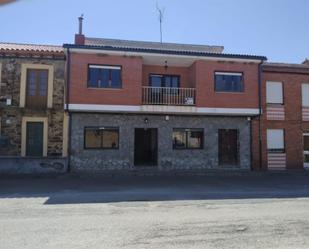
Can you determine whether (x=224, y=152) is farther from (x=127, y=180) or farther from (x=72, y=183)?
(x=72, y=183)

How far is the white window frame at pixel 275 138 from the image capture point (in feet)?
70.4

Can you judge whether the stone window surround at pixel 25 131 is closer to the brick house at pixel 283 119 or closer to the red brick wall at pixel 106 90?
the red brick wall at pixel 106 90

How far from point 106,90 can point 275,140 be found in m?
11.2

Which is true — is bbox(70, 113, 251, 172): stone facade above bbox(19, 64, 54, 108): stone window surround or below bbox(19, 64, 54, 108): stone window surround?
below

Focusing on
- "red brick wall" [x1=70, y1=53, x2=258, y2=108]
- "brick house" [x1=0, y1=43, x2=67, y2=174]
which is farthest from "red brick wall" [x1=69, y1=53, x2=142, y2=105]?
"brick house" [x1=0, y1=43, x2=67, y2=174]

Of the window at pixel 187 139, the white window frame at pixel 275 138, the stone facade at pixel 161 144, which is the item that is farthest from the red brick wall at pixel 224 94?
the white window frame at pixel 275 138

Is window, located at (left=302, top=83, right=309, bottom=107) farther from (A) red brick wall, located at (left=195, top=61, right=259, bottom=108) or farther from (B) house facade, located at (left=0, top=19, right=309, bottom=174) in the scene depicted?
(A) red brick wall, located at (left=195, top=61, right=259, bottom=108)

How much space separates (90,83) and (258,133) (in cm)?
1076

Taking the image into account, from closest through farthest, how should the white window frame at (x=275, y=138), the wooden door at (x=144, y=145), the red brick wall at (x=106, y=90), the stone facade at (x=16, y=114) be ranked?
the red brick wall at (x=106, y=90) → the stone facade at (x=16, y=114) → the white window frame at (x=275, y=138) → the wooden door at (x=144, y=145)

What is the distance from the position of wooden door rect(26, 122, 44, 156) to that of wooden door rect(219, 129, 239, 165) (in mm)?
10840

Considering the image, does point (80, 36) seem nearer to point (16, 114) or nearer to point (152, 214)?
point (16, 114)

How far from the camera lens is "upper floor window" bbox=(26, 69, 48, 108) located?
19.3 metres

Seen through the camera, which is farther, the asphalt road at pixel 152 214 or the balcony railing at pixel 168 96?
the balcony railing at pixel 168 96

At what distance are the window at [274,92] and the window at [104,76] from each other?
9551 mm
